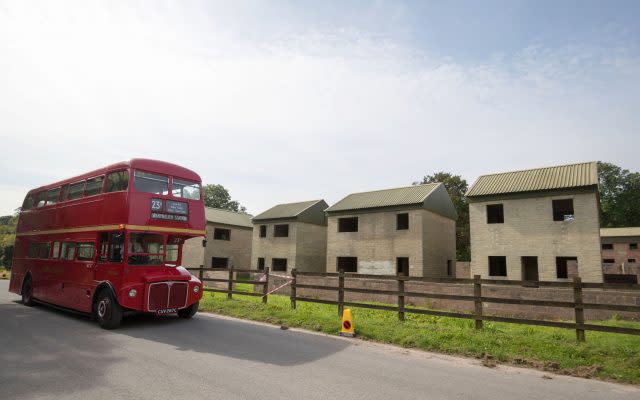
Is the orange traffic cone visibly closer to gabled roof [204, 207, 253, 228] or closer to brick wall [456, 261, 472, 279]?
brick wall [456, 261, 472, 279]

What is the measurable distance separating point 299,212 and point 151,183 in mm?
22630

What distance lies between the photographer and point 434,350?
7652 millimetres

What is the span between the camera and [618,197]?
59562mm

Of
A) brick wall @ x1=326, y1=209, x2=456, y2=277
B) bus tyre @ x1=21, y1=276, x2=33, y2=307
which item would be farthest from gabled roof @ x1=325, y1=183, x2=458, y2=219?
bus tyre @ x1=21, y1=276, x2=33, y2=307

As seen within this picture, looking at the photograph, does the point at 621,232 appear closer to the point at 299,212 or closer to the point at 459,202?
the point at 459,202

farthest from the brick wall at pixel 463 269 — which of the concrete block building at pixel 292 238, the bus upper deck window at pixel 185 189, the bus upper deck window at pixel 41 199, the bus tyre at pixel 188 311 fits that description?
the bus upper deck window at pixel 41 199

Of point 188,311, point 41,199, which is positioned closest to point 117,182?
point 188,311

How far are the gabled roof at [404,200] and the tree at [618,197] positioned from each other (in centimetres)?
4301

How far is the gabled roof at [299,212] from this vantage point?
32.7 m

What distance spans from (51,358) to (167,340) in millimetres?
2120

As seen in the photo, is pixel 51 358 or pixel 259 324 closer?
pixel 51 358

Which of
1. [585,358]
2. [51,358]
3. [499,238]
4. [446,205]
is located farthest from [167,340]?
[446,205]

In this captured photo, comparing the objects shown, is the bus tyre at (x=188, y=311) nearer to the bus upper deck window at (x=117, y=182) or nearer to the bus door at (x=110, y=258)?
the bus door at (x=110, y=258)

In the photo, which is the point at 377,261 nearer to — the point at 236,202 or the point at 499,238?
the point at 499,238
